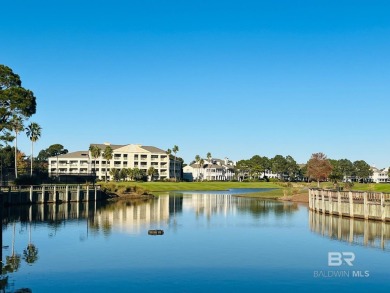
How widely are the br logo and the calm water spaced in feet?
1.62

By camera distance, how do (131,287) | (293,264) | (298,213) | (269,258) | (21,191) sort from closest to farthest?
(131,287) → (293,264) → (269,258) → (298,213) → (21,191)

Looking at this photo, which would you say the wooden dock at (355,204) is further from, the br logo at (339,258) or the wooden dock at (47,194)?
the wooden dock at (47,194)

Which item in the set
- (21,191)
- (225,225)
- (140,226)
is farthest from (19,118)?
(225,225)

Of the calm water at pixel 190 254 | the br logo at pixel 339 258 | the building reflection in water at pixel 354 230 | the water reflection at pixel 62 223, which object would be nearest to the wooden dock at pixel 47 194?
the water reflection at pixel 62 223

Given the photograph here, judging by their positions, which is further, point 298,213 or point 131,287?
point 298,213

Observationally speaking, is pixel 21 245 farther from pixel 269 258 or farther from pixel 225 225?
pixel 225 225

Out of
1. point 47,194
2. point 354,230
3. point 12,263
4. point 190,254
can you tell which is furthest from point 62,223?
point 354,230

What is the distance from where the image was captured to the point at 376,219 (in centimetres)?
5800

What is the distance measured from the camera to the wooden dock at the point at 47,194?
8038 centimetres

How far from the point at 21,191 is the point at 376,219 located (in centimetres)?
5854

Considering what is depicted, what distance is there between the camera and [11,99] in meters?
82.9

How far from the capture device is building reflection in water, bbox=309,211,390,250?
44844mm

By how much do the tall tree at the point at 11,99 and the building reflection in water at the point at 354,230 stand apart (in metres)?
52.2

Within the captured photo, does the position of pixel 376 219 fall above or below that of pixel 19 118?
below
